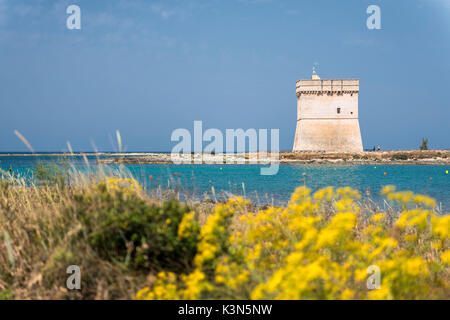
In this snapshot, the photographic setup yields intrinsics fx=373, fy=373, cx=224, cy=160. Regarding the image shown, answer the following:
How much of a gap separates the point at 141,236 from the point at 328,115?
127 ft

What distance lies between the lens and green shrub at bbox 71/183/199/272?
2955 millimetres

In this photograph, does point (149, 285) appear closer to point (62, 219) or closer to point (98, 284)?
point (98, 284)

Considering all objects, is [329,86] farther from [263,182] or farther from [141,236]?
[141,236]

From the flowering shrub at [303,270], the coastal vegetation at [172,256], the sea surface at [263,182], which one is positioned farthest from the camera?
the sea surface at [263,182]

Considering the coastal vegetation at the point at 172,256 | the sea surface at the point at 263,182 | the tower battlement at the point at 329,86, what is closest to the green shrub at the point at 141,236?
the coastal vegetation at the point at 172,256

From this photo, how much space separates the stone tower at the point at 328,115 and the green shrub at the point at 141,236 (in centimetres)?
3803

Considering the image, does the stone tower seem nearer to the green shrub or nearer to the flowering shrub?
the flowering shrub

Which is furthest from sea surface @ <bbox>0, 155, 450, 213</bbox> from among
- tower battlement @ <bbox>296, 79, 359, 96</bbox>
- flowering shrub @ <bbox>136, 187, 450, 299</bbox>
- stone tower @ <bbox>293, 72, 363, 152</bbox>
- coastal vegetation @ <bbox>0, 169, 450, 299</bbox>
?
tower battlement @ <bbox>296, 79, 359, 96</bbox>

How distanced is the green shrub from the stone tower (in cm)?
3803

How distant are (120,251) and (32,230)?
1065 mm

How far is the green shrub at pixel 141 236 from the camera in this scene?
296cm

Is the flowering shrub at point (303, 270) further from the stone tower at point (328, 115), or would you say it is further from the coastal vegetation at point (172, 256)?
the stone tower at point (328, 115)

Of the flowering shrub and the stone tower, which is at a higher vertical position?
the stone tower
